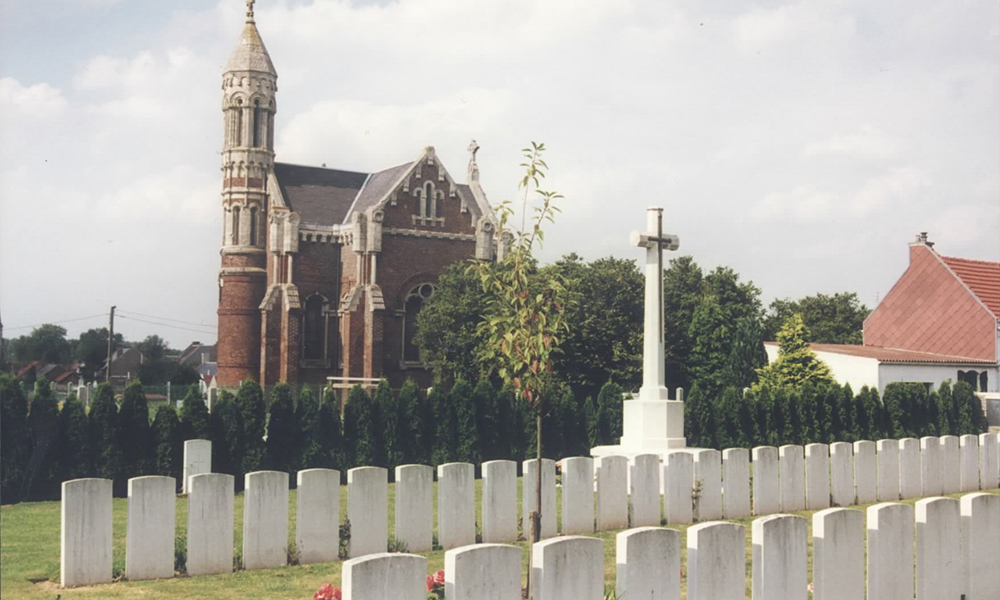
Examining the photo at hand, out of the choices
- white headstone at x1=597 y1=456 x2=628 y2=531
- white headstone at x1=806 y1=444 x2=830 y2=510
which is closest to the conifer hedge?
white headstone at x1=806 y1=444 x2=830 y2=510

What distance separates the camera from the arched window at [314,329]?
4212 cm

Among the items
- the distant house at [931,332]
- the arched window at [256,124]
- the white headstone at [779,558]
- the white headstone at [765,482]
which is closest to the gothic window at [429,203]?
the arched window at [256,124]

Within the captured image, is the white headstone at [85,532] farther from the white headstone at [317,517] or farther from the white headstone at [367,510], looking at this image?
the white headstone at [367,510]

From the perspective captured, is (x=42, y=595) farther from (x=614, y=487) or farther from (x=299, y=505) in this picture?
(x=614, y=487)

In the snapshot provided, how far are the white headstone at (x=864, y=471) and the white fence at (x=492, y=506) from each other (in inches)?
0.8

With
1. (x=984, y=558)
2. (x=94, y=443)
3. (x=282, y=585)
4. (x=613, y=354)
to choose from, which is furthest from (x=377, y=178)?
(x=984, y=558)

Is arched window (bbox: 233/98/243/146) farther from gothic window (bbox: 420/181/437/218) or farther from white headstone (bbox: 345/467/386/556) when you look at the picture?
white headstone (bbox: 345/467/386/556)

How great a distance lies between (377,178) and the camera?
153ft

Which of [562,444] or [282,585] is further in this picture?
[562,444]

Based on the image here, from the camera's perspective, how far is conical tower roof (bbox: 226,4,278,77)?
4241cm

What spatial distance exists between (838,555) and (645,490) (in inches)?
248

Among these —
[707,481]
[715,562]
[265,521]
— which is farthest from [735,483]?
[715,562]

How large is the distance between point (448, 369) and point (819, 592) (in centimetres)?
2970

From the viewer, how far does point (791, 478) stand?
14602 mm
